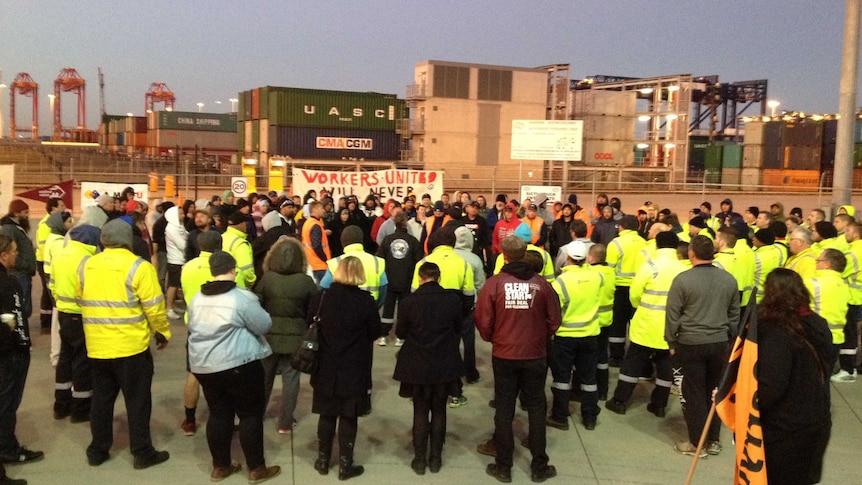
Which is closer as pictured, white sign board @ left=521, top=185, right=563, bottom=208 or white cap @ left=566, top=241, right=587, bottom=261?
white cap @ left=566, top=241, right=587, bottom=261

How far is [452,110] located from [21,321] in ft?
144

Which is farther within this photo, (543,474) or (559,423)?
(559,423)

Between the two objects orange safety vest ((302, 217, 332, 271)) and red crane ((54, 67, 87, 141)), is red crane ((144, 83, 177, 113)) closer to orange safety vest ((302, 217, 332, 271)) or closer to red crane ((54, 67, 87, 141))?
red crane ((54, 67, 87, 141))

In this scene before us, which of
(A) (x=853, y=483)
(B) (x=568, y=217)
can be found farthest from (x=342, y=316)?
(B) (x=568, y=217)

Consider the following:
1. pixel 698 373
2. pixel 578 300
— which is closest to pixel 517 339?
pixel 578 300

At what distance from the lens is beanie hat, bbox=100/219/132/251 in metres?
5.13

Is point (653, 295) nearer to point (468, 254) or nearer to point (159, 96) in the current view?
point (468, 254)

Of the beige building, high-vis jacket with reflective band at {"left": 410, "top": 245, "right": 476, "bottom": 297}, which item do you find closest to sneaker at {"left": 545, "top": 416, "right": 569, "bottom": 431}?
high-vis jacket with reflective band at {"left": 410, "top": 245, "right": 476, "bottom": 297}

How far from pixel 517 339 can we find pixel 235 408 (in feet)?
7.19

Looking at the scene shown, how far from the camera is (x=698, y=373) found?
565 cm

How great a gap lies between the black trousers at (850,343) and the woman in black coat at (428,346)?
541cm

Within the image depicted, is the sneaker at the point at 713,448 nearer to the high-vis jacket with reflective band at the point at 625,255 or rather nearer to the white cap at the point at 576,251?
the white cap at the point at 576,251

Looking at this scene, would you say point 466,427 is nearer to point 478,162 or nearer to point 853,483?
point 853,483

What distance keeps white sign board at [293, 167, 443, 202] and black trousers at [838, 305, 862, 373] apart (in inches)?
426
